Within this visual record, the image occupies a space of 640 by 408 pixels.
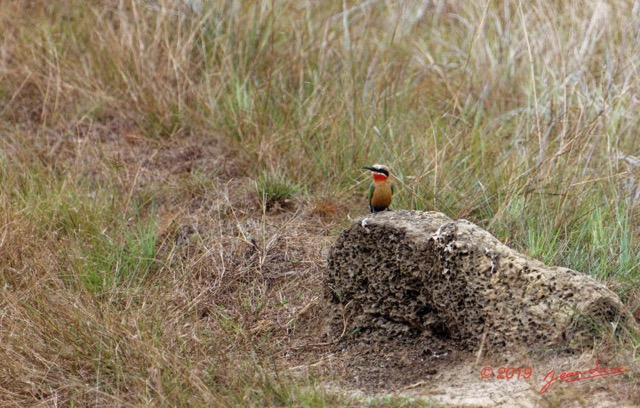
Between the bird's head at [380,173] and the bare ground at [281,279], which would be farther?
the bird's head at [380,173]

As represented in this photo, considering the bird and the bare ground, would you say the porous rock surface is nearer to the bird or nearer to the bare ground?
the bare ground

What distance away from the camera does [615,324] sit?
327 cm

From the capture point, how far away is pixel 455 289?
3512 millimetres

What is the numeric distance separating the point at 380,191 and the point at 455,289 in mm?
868

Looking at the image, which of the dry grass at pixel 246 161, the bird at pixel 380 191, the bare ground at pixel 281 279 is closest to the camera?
the bare ground at pixel 281 279

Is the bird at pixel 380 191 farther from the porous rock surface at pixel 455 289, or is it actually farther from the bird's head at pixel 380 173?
the porous rock surface at pixel 455 289

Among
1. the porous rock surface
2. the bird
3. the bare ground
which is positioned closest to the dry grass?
the bare ground

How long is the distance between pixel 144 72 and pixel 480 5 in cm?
265

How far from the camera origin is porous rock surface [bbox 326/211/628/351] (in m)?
3.34

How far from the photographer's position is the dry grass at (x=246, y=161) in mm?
3664

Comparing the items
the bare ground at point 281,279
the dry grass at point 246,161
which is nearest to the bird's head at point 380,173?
the dry grass at point 246,161

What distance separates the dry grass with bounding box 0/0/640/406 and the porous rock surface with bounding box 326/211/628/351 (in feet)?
1.29

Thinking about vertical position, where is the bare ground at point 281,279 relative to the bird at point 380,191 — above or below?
below

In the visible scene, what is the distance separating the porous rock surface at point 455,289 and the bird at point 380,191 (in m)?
0.43
